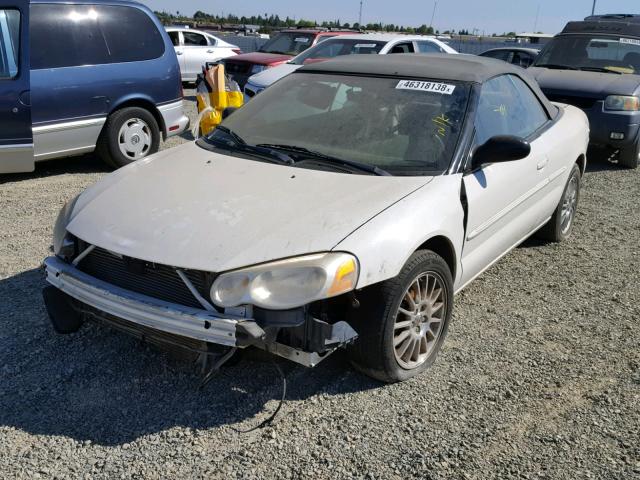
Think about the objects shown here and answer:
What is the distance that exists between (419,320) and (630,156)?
6.40 metres

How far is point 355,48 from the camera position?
10.7 m

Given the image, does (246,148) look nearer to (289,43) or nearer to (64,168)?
(64,168)

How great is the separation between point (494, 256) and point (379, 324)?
143 cm

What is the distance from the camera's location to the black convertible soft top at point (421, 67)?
12.8 ft

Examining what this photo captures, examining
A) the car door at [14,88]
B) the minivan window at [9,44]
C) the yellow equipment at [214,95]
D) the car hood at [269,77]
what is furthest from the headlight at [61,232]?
the car hood at [269,77]

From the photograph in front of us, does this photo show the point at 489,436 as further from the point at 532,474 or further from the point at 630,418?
the point at 630,418

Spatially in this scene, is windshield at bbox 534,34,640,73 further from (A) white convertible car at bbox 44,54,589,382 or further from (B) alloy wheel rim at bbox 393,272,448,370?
(B) alloy wheel rim at bbox 393,272,448,370

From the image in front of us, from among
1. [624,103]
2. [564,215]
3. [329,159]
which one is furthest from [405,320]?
[624,103]

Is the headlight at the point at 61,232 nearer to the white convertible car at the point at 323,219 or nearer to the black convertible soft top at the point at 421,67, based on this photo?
the white convertible car at the point at 323,219

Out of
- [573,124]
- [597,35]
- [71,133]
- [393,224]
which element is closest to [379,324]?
[393,224]

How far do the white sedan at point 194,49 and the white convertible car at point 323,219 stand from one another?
12031 mm

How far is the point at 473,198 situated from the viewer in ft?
11.5

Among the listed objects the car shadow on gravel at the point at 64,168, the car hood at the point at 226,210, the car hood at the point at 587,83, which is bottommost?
the car shadow on gravel at the point at 64,168

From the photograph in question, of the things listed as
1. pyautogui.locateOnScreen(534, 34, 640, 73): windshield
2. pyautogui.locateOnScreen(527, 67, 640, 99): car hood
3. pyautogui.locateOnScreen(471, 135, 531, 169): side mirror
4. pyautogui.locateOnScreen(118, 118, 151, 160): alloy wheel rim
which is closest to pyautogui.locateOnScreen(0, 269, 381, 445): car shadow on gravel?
pyautogui.locateOnScreen(471, 135, 531, 169): side mirror
